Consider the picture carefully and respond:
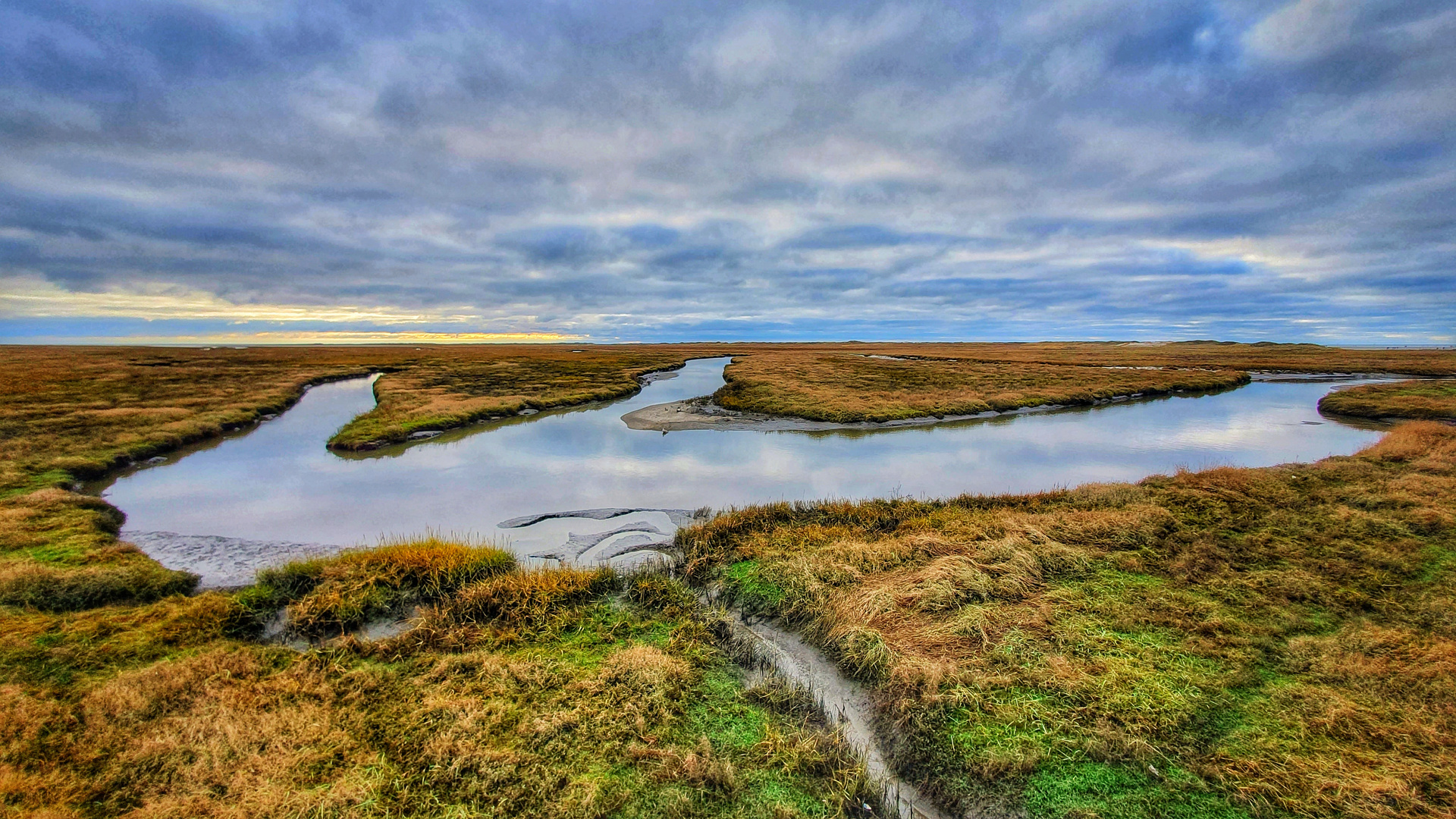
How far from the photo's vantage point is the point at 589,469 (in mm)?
23062

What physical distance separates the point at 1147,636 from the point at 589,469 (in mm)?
19086

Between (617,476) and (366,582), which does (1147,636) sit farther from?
(617,476)

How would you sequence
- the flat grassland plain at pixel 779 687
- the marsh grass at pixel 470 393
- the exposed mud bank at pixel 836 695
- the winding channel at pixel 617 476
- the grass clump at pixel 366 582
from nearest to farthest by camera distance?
the flat grassland plain at pixel 779 687 → the exposed mud bank at pixel 836 695 → the grass clump at pixel 366 582 → the winding channel at pixel 617 476 → the marsh grass at pixel 470 393

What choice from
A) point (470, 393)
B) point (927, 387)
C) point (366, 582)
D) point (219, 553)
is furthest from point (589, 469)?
point (927, 387)

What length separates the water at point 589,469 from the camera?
53.0 ft

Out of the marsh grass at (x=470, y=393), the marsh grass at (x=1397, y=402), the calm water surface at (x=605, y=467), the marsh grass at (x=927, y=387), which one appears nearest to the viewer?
the calm water surface at (x=605, y=467)

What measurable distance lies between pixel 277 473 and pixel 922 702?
82.9ft

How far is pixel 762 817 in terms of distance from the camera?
5793 mm

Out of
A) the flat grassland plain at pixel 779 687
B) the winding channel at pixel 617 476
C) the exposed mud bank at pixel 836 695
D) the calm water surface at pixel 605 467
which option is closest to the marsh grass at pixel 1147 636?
the flat grassland plain at pixel 779 687

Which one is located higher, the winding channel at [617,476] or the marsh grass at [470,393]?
the marsh grass at [470,393]

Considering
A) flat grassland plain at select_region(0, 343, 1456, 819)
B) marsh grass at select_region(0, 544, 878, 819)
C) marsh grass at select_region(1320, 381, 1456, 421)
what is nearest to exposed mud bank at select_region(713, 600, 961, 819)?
flat grassland plain at select_region(0, 343, 1456, 819)

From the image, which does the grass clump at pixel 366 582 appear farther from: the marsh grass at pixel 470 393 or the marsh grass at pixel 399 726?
the marsh grass at pixel 470 393

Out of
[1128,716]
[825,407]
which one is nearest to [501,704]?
[1128,716]

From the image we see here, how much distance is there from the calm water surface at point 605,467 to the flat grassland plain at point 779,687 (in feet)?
12.9
